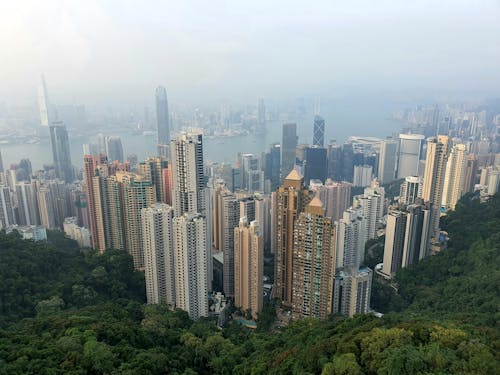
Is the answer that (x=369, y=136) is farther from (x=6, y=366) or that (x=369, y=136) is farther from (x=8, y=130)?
(x=6, y=366)

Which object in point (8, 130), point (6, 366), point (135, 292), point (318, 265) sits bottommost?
point (135, 292)

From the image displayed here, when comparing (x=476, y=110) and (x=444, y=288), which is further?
(x=476, y=110)

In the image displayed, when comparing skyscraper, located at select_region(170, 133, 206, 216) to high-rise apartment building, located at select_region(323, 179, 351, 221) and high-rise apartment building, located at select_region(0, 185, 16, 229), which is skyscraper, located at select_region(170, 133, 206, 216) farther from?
high-rise apartment building, located at select_region(0, 185, 16, 229)

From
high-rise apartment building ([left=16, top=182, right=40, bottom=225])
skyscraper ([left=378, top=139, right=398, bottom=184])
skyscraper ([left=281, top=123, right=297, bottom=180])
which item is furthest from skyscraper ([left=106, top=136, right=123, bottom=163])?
skyscraper ([left=378, top=139, right=398, bottom=184])

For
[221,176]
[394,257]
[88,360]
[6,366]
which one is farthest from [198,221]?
[221,176]

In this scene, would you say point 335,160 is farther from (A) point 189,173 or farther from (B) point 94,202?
(B) point 94,202

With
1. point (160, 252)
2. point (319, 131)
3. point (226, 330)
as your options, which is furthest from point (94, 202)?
point (319, 131)
